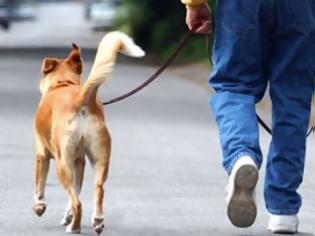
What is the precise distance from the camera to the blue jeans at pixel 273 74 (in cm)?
670

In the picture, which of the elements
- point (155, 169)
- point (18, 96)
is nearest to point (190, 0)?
point (155, 169)

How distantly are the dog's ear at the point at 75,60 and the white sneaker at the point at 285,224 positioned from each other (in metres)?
1.56

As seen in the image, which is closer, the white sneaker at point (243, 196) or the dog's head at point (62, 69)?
the white sneaker at point (243, 196)

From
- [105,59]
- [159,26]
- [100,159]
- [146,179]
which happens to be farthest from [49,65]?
[159,26]

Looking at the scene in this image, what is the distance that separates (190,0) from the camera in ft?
22.4

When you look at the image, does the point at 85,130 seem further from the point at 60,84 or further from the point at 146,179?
the point at 146,179

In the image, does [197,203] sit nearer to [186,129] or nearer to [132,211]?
[132,211]

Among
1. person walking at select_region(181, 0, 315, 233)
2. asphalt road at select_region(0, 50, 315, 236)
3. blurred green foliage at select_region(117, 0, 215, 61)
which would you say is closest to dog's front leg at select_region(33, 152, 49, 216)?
asphalt road at select_region(0, 50, 315, 236)

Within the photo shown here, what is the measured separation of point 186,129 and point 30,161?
460 centimetres

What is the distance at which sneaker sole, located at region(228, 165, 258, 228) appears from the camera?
6.24 metres

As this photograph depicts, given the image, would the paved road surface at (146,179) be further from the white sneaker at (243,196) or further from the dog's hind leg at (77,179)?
the white sneaker at (243,196)

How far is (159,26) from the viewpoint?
41.8 metres

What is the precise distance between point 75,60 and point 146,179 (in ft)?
7.83

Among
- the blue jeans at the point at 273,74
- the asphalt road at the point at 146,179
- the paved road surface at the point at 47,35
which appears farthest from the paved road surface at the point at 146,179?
the paved road surface at the point at 47,35
